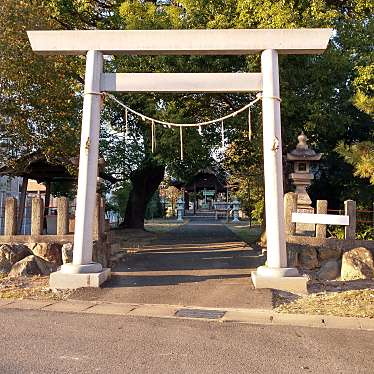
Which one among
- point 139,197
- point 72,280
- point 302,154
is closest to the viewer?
point 72,280

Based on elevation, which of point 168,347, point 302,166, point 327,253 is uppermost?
point 302,166

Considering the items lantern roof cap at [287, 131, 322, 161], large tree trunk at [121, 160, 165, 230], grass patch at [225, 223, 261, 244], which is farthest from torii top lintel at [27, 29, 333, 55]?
large tree trunk at [121, 160, 165, 230]

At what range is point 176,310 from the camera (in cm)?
776

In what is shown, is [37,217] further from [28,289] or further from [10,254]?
[28,289]

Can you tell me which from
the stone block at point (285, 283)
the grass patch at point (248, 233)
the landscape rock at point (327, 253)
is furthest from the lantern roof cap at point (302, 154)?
the stone block at point (285, 283)

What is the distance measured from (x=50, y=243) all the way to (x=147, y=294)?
13.1 ft

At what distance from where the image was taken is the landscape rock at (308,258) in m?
11.9

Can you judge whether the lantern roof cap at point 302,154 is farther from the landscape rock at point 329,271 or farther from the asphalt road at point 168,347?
the asphalt road at point 168,347

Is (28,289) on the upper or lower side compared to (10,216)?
lower

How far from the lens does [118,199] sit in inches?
1446

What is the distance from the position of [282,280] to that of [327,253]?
3.64 meters

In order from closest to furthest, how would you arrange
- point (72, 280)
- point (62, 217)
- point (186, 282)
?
point (72, 280) < point (186, 282) < point (62, 217)

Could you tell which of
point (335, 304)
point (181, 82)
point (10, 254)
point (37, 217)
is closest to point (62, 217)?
point (37, 217)

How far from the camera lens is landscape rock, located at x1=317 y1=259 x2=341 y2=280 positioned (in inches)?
440
